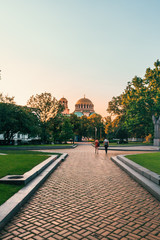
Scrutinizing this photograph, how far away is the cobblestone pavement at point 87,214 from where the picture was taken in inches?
155

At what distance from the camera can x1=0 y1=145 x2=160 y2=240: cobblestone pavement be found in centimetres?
393

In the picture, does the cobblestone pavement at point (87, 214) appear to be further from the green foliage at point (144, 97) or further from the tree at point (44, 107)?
the tree at point (44, 107)

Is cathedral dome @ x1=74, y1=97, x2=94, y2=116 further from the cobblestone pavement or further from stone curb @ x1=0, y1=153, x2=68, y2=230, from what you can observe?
stone curb @ x1=0, y1=153, x2=68, y2=230

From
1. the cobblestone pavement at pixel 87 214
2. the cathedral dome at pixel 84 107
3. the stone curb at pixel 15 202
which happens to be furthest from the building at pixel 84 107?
the stone curb at pixel 15 202

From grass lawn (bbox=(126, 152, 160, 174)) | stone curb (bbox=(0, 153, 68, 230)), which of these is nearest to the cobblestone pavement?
stone curb (bbox=(0, 153, 68, 230))

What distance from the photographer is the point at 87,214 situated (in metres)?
4.89

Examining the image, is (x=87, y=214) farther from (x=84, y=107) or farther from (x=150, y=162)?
(x=84, y=107)

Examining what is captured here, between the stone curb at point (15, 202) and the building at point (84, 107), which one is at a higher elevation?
the building at point (84, 107)

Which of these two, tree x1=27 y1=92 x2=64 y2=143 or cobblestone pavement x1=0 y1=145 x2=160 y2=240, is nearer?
cobblestone pavement x1=0 y1=145 x2=160 y2=240

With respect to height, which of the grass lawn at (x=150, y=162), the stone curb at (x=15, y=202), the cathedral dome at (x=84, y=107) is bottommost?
the stone curb at (x=15, y=202)

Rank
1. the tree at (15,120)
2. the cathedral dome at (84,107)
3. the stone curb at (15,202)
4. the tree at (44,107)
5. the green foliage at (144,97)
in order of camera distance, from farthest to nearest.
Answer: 1. the cathedral dome at (84,107)
2. the tree at (44,107)
3. the green foliage at (144,97)
4. the tree at (15,120)
5. the stone curb at (15,202)

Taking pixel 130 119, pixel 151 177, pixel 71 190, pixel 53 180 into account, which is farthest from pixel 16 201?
pixel 130 119

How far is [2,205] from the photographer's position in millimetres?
4875

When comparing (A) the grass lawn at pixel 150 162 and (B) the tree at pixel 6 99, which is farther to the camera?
(B) the tree at pixel 6 99
